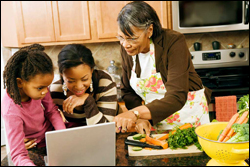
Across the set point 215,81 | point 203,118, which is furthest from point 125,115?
point 215,81

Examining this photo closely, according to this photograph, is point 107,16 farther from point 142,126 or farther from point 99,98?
point 142,126

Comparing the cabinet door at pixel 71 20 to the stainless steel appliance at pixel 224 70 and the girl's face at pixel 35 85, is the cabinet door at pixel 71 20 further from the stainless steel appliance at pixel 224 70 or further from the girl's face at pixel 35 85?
the girl's face at pixel 35 85

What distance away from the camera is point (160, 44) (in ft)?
4.92

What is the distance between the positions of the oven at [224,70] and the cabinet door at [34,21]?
156 centimetres

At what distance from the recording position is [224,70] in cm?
281

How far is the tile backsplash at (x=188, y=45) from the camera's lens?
322 centimetres

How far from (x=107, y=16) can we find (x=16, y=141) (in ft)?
6.53

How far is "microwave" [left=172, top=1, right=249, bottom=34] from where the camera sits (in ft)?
8.71

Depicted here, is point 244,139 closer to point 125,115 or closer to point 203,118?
point 125,115

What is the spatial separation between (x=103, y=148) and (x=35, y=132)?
63 centimetres

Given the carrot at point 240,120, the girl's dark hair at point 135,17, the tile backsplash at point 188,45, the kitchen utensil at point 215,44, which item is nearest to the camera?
the carrot at point 240,120

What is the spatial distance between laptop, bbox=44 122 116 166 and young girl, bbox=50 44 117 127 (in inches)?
26.3

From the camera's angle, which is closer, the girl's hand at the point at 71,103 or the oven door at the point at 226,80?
the girl's hand at the point at 71,103

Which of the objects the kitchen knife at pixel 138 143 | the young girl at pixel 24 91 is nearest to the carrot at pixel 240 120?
the kitchen knife at pixel 138 143
